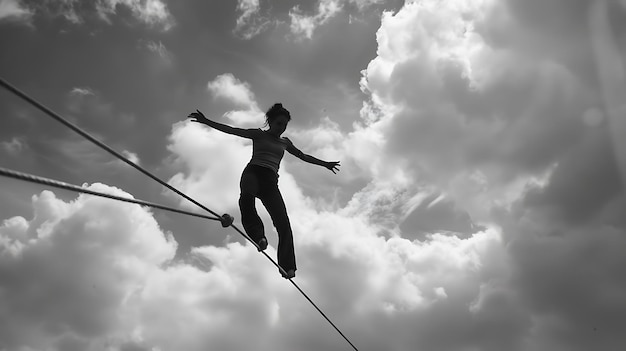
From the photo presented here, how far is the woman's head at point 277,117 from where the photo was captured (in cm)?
680

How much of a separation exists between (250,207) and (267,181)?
0.47 meters

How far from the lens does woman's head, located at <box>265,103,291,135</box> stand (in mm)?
6799

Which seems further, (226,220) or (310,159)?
(310,159)

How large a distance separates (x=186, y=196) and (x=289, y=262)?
2.04 m

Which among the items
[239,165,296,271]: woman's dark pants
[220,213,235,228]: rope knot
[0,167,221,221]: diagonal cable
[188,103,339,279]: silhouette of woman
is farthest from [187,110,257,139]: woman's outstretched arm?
[0,167,221,221]: diagonal cable

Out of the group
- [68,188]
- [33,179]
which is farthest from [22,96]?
[68,188]

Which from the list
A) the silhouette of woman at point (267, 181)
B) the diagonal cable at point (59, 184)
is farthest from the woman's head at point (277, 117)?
the diagonal cable at point (59, 184)

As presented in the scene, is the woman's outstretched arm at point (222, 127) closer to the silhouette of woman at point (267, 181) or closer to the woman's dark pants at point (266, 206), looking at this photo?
the silhouette of woman at point (267, 181)

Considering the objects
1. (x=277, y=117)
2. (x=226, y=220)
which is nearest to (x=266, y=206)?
(x=226, y=220)

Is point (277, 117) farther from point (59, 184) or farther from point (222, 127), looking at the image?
point (59, 184)

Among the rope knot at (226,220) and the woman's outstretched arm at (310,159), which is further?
the woman's outstretched arm at (310,159)

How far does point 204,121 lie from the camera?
20.1 ft

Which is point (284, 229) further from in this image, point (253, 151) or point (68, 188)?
point (68, 188)

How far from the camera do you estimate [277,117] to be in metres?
6.80
